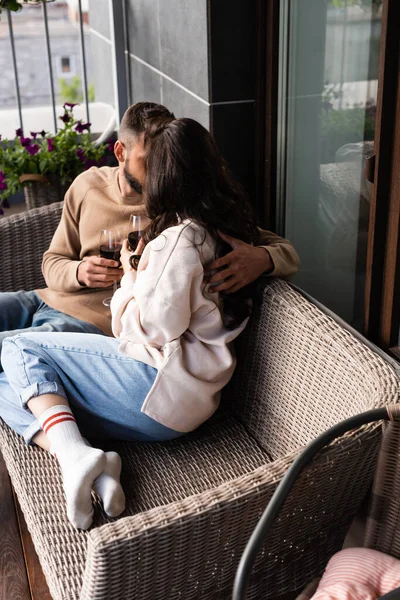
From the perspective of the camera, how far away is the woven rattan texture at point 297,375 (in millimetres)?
1582

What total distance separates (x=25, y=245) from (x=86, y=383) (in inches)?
31.1

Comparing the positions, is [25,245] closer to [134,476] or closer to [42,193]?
[42,193]

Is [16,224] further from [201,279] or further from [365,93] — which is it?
[365,93]

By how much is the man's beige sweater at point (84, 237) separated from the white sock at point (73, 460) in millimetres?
462

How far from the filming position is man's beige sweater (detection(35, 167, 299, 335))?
219 centimetres

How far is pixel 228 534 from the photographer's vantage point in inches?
54.9

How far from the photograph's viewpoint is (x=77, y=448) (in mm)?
1677

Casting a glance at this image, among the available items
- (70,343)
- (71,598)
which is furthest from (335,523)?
(70,343)

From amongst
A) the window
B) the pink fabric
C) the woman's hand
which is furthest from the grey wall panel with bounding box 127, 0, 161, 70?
the window

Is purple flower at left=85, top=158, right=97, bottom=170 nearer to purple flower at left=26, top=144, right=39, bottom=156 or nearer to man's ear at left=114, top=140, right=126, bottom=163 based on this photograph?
purple flower at left=26, top=144, right=39, bottom=156

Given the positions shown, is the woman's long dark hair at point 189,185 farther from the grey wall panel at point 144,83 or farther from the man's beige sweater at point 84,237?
the grey wall panel at point 144,83

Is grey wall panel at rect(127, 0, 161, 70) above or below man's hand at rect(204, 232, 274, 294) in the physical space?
above

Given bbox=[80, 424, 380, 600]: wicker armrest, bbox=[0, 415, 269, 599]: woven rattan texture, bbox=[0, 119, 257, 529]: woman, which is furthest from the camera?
bbox=[0, 119, 257, 529]: woman

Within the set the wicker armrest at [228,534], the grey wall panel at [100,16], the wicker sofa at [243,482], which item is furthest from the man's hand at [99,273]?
the grey wall panel at [100,16]
